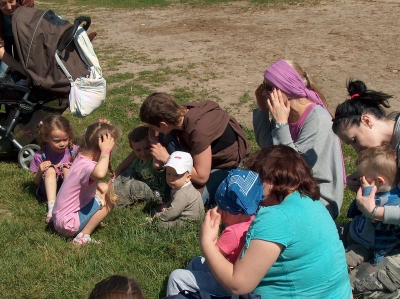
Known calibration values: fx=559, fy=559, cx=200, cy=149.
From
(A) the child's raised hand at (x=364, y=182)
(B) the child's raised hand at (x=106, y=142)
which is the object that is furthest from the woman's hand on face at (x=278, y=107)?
(B) the child's raised hand at (x=106, y=142)

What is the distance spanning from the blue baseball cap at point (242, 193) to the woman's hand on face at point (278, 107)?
1.25m

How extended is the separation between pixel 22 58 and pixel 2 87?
15.0 inches

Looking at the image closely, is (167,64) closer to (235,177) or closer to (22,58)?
(22,58)

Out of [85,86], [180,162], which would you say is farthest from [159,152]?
[85,86]

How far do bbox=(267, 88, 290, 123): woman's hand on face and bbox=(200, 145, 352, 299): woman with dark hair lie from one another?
100cm

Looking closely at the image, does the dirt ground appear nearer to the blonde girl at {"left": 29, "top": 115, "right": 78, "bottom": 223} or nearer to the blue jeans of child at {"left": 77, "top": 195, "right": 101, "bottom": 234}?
the blonde girl at {"left": 29, "top": 115, "right": 78, "bottom": 223}

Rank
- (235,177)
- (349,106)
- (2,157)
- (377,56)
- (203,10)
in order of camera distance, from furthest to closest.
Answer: (203,10) < (377,56) < (2,157) < (349,106) < (235,177)

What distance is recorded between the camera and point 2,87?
18.0ft

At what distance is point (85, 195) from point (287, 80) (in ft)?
5.85

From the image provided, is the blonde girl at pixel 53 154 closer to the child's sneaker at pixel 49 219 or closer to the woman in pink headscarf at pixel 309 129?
the child's sneaker at pixel 49 219

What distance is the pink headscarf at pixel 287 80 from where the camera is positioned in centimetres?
397

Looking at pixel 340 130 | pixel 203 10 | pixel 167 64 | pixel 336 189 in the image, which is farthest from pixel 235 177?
pixel 203 10

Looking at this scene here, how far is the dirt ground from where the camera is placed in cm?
851

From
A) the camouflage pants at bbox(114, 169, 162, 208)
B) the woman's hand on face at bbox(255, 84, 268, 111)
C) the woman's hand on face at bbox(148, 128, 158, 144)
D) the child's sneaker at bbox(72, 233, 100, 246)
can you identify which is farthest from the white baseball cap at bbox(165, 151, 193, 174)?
the child's sneaker at bbox(72, 233, 100, 246)
